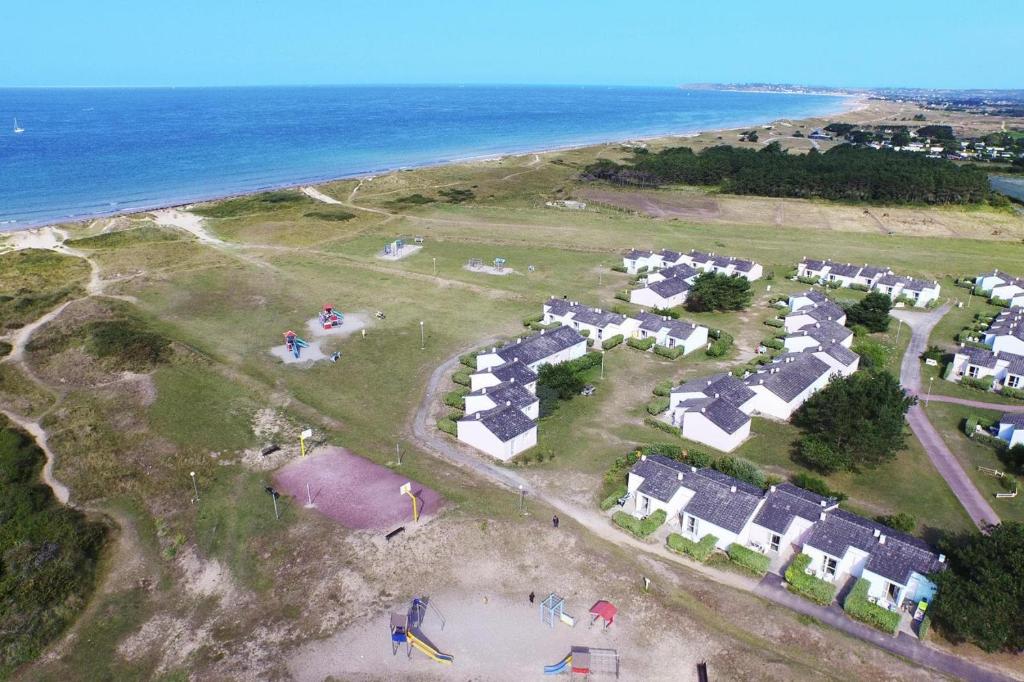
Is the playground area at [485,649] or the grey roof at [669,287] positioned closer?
the playground area at [485,649]

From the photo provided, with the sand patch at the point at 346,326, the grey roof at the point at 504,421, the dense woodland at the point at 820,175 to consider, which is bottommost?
the sand patch at the point at 346,326

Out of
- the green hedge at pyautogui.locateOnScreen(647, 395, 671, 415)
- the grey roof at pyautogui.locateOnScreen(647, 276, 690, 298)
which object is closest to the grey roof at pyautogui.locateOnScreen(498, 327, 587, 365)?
the green hedge at pyautogui.locateOnScreen(647, 395, 671, 415)

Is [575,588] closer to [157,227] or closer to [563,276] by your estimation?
[563,276]

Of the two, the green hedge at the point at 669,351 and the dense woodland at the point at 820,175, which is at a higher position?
the dense woodland at the point at 820,175

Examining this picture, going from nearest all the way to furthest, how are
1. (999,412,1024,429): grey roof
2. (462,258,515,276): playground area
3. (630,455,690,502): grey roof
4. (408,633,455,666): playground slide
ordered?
(408,633,455,666): playground slide
(630,455,690,502): grey roof
(999,412,1024,429): grey roof
(462,258,515,276): playground area

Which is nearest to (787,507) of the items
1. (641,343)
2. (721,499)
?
(721,499)

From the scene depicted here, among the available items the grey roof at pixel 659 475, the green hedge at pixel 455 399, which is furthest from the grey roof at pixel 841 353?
the green hedge at pixel 455 399

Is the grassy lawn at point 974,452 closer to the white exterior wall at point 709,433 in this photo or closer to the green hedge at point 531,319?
the white exterior wall at point 709,433

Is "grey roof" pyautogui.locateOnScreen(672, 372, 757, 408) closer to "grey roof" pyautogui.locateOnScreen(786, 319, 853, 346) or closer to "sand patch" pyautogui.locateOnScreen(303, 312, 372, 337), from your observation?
"grey roof" pyautogui.locateOnScreen(786, 319, 853, 346)
